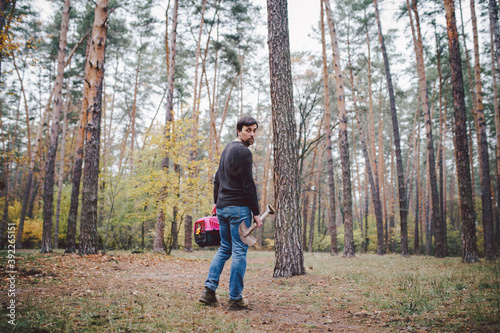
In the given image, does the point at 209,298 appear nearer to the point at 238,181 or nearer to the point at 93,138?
the point at 238,181

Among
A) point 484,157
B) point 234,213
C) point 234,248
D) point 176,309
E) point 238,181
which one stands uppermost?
point 484,157

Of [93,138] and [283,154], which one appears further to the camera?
[93,138]

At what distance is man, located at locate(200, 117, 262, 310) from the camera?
299 cm

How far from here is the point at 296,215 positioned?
4902 mm

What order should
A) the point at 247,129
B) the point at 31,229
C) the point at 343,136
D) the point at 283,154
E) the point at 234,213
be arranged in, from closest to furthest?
the point at 234,213 → the point at 247,129 → the point at 283,154 → the point at 343,136 → the point at 31,229

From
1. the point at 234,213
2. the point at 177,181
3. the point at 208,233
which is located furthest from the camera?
the point at 177,181

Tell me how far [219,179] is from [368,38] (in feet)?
59.8

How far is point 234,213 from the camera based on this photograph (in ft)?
9.81

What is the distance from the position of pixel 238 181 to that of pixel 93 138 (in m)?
6.73

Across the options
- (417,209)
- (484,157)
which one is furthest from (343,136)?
(417,209)

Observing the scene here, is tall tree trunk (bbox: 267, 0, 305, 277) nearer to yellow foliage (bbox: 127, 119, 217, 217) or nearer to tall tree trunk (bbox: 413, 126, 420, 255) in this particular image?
yellow foliage (bbox: 127, 119, 217, 217)

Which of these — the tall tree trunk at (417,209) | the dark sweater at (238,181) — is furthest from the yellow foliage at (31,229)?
the tall tree trunk at (417,209)

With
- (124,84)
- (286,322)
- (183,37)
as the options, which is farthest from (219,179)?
(124,84)

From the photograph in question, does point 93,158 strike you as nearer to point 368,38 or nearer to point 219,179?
point 219,179
